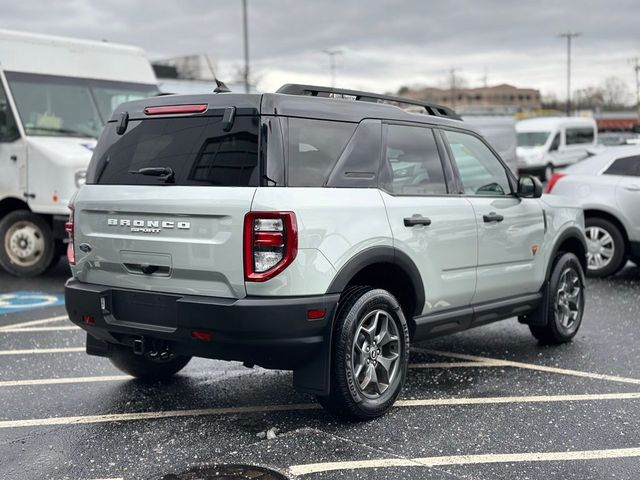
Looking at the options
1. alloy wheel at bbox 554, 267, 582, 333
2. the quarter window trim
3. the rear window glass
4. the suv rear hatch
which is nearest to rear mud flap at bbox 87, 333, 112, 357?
the suv rear hatch

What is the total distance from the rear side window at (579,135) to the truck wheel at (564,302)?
27.7m

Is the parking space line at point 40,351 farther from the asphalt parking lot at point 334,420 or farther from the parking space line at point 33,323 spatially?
the parking space line at point 33,323

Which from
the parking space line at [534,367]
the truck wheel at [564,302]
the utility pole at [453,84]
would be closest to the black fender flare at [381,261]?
the parking space line at [534,367]

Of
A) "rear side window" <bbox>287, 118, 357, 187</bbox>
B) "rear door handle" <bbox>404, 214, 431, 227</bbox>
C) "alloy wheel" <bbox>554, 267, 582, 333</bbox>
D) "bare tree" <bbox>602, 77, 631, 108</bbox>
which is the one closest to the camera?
"rear side window" <bbox>287, 118, 357, 187</bbox>

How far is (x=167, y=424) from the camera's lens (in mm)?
4684

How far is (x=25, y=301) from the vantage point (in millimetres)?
8789

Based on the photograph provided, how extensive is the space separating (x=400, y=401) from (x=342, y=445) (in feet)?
3.03

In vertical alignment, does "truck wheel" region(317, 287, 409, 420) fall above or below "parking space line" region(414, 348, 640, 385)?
above

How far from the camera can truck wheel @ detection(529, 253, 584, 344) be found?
6.48 metres

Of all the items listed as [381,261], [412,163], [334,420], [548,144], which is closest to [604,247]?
[412,163]

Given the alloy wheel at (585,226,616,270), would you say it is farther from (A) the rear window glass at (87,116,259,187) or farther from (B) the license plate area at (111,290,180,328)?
(B) the license plate area at (111,290,180,328)

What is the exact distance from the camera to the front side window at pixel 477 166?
569cm

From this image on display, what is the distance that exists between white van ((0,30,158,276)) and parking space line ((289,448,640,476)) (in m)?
6.48

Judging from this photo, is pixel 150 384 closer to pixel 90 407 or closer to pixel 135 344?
pixel 90 407
